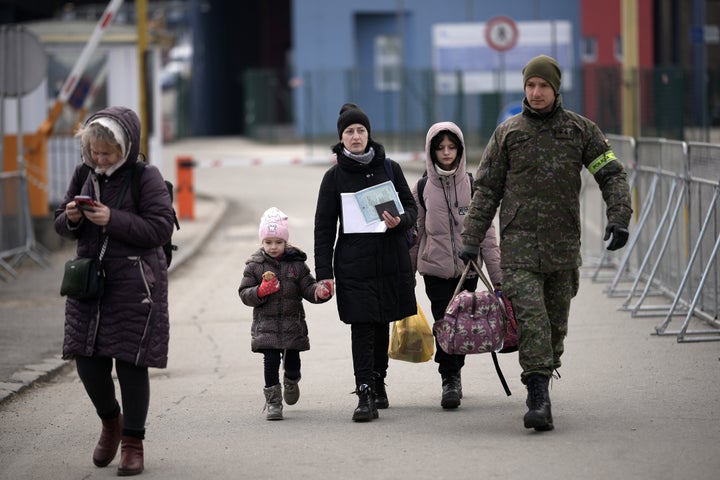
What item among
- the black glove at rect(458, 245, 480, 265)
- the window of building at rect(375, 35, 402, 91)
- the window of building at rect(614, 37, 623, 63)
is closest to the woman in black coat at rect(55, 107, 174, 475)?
the black glove at rect(458, 245, 480, 265)

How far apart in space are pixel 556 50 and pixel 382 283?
29.3 meters

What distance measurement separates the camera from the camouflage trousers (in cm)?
692

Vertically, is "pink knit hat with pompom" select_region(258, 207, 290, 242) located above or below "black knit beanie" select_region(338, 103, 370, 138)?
below

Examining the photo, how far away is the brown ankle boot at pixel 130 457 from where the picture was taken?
6359 millimetres

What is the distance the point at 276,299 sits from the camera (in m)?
7.64

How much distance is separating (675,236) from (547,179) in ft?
16.7

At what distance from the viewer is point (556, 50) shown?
35.9m

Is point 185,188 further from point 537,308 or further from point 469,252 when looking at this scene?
point 537,308

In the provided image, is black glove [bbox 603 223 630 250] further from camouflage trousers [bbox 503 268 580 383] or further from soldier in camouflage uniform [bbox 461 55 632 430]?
camouflage trousers [bbox 503 268 580 383]

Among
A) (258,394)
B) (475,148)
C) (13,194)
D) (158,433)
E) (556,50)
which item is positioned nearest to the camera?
(158,433)

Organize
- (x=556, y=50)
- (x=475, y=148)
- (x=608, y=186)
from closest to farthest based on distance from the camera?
(x=608, y=186) < (x=475, y=148) < (x=556, y=50)

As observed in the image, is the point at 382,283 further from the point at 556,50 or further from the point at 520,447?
the point at 556,50

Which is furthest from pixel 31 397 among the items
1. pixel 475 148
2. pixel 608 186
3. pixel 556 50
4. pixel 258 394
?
pixel 556 50

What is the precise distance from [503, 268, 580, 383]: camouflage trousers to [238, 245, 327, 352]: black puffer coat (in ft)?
3.97
